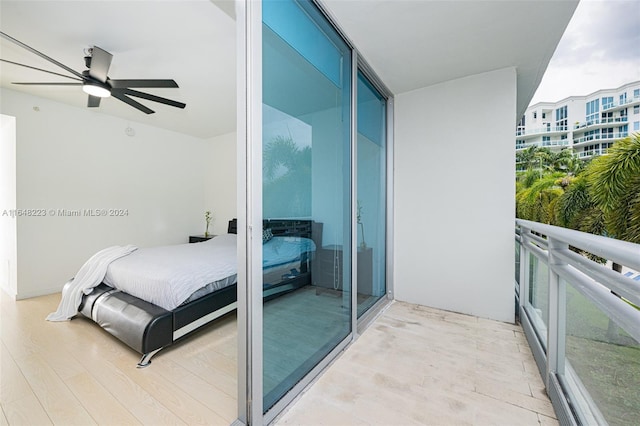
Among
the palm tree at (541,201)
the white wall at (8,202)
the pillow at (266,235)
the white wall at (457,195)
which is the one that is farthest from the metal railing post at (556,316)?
the white wall at (8,202)

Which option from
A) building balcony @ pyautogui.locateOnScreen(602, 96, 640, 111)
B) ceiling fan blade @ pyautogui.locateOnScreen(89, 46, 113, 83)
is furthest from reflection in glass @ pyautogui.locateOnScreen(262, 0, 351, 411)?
→ building balcony @ pyautogui.locateOnScreen(602, 96, 640, 111)

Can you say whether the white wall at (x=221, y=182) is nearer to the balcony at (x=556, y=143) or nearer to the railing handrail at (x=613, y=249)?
the railing handrail at (x=613, y=249)

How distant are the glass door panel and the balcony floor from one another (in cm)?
54

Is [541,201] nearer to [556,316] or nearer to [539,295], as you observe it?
[539,295]

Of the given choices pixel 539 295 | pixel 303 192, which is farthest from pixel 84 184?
pixel 539 295

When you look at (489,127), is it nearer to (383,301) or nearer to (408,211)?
(408,211)

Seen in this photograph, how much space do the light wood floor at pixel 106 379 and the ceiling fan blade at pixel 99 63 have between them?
94.1 inches

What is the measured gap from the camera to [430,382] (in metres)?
1.70

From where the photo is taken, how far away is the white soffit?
1817mm

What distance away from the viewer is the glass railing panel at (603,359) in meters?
0.90

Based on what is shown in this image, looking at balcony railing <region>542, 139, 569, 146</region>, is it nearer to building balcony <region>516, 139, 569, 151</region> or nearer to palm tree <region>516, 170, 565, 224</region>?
building balcony <region>516, 139, 569, 151</region>

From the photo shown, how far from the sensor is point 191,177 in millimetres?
5395

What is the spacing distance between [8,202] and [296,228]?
4.36 meters

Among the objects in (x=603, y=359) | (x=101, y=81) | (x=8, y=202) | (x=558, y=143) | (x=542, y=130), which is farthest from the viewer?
(x=542, y=130)
